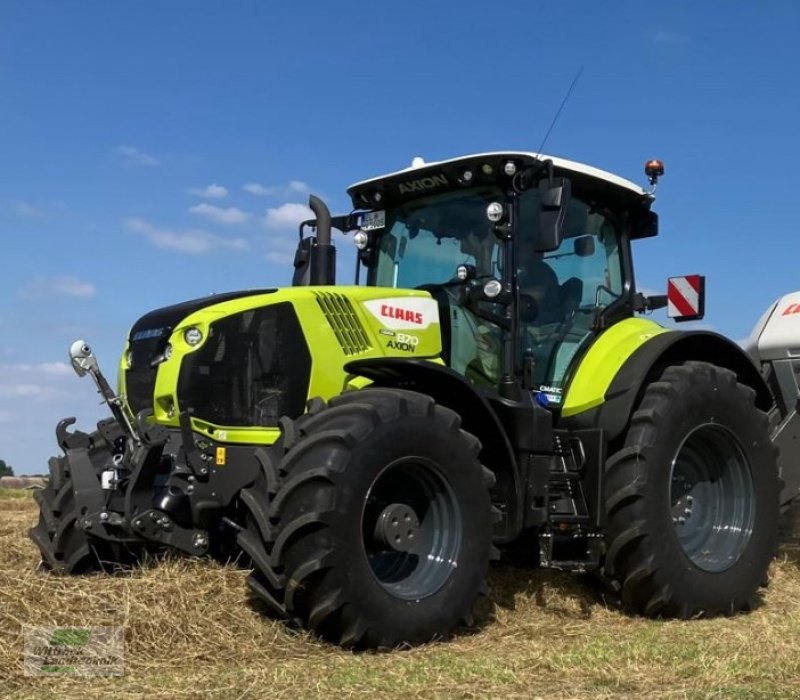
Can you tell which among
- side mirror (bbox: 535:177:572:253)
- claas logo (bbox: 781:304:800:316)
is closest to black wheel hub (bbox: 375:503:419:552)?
side mirror (bbox: 535:177:572:253)

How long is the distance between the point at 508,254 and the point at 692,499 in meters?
2.05

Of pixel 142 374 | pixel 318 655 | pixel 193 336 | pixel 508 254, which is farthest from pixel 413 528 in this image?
pixel 508 254

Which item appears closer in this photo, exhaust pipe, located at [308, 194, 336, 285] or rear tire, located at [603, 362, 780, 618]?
rear tire, located at [603, 362, 780, 618]

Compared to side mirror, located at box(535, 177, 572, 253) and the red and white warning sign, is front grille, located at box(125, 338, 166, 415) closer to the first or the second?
side mirror, located at box(535, 177, 572, 253)

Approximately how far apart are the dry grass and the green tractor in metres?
0.22

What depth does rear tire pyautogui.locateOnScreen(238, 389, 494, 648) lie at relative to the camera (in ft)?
16.1

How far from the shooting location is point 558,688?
4520 mm

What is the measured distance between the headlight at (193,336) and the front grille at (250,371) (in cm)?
5

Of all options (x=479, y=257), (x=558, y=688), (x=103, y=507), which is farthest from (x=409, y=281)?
(x=558, y=688)

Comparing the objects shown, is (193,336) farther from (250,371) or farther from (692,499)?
(692,499)

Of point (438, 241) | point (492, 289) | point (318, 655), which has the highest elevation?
point (438, 241)

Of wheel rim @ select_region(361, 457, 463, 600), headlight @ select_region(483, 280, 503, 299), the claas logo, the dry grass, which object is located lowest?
→ the dry grass

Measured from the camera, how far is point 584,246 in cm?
714

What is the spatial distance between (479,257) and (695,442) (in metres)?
1.89
